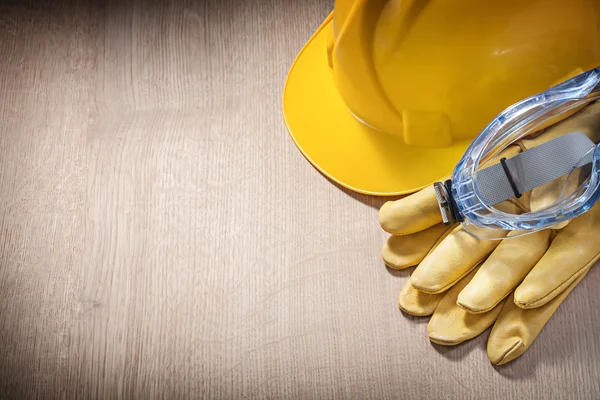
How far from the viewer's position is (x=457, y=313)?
0.74m

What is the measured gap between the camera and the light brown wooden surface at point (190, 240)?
774 millimetres

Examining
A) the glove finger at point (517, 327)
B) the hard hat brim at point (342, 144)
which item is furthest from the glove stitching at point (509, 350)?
the hard hat brim at point (342, 144)

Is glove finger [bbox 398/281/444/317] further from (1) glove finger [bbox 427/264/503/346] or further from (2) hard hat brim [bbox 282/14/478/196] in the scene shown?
(2) hard hat brim [bbox 282/14/478/196]

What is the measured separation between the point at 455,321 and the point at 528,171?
215 mm

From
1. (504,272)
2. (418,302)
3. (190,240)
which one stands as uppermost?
(504,272)

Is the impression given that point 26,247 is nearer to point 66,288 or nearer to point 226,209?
point 66,288

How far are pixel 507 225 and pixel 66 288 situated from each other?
65cm

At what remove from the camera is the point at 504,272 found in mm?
701

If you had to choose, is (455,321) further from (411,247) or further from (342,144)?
(342,144)

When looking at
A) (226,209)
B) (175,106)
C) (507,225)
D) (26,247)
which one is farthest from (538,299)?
(26,247)

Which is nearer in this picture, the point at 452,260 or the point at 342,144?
the point at 452,260

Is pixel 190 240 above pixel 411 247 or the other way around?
the other way around

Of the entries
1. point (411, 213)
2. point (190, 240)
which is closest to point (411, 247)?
point (411, 213)

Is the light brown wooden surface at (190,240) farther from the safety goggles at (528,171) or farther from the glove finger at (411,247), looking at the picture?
the safety goggles at (528,171)
